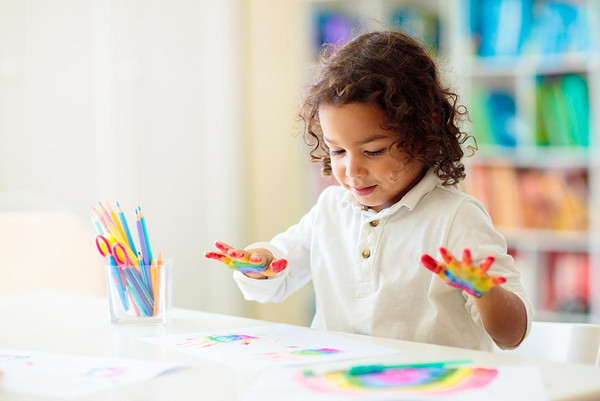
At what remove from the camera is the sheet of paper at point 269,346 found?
91cm

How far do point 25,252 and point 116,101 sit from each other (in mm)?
1139

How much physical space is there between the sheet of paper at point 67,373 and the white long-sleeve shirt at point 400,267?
0.42 m

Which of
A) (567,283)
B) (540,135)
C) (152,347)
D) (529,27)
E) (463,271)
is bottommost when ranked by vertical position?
(567,283)

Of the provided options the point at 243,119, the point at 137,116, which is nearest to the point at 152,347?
the point at 137,116

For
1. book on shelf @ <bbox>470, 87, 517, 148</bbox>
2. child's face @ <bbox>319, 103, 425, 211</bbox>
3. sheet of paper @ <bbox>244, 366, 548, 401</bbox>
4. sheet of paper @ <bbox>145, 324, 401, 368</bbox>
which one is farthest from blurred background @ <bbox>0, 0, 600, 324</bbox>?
sheet of paper @ <bbox>244, 366, 548, 401</bbox>

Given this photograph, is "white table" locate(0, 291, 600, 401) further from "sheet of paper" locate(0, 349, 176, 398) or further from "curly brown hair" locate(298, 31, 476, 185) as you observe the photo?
"curly brown hair" locate(298, 31, 476, 185)

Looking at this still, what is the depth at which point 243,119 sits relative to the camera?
3.39 metres

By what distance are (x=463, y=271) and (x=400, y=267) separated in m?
0.39

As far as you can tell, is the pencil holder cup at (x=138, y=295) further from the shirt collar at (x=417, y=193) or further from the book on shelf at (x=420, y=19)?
the book on shelf at (x=420, y=19)

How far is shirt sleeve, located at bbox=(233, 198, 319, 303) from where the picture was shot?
53.4 inches

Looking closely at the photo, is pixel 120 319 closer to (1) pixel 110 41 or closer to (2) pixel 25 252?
(2) pixel 25 252

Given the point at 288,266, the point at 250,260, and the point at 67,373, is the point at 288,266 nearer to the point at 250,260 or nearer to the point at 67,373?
the point at 250,260

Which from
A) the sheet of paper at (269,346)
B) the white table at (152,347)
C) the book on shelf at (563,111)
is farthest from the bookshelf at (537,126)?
the sheet of paper at (269,346)

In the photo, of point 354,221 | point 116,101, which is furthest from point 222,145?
point 354,221
